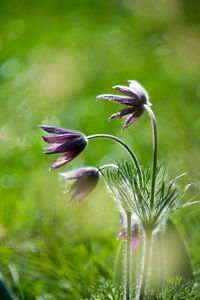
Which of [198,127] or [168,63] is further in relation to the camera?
[168,63]

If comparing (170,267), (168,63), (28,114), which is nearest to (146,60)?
(168,63)

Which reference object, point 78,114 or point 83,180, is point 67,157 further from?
point 78,114

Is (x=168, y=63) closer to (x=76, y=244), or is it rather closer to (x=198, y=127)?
(x=198, y=127)

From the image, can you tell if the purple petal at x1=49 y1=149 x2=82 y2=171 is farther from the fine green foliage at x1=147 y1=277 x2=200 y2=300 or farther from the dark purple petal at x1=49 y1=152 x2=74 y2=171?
the fine green foliage at x1=147 y1=277 x2=200 y2=300

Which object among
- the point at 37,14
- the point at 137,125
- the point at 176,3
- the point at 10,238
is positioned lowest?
the point at 10,238

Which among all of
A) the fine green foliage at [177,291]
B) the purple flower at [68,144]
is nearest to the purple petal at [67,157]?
the purple flower at [68,144]

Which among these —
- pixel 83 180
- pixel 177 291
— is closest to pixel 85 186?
pixel 83 180

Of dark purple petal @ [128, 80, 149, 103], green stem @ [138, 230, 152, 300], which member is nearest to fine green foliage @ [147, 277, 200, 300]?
green stem @ [138, 230, 152, 300]

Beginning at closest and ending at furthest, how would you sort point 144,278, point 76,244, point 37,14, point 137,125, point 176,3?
point 144,278, point 76,244, point 176,3, point 137,125, point 37,14

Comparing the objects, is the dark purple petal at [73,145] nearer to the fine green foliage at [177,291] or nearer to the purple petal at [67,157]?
the purple petal at [67,157]
